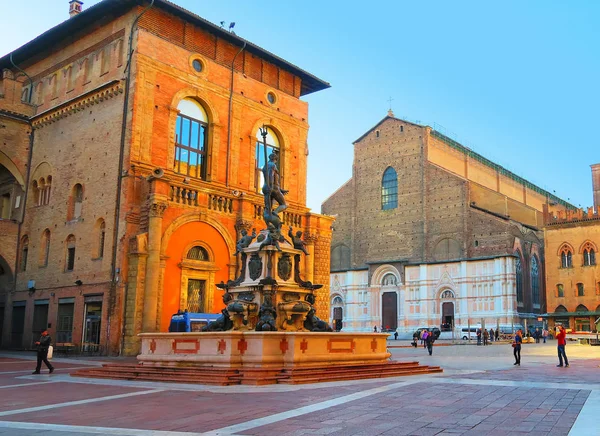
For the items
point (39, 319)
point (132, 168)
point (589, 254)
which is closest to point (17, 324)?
point (39, 319)

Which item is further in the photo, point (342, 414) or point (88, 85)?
point (88, 85)

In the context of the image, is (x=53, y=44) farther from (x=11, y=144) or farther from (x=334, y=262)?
(x=334, y=262)

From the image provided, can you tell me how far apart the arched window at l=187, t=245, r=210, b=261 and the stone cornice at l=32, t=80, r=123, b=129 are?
26.5ft

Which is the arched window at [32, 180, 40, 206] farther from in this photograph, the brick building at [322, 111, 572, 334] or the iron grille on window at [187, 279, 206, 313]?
the brick building at [322, 111, 572, 334]

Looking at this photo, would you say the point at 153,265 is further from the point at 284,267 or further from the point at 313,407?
the point at 313,407

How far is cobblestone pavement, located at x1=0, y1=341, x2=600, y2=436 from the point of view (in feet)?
26.3

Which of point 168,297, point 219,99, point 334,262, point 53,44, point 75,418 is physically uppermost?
point 53,44

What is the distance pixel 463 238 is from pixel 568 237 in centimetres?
1013

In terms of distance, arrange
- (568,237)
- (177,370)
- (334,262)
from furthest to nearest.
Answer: (334,262) → (568,237) → (177,370)

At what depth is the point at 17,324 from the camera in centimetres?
3228

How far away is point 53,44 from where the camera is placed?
109 ft

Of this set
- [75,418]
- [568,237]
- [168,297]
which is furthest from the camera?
[568,237]

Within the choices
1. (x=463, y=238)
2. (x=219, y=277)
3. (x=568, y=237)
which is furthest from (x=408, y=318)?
(x=219, y=277)

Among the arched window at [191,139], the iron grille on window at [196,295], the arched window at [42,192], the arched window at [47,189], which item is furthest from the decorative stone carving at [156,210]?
the arched window at [42,192]
